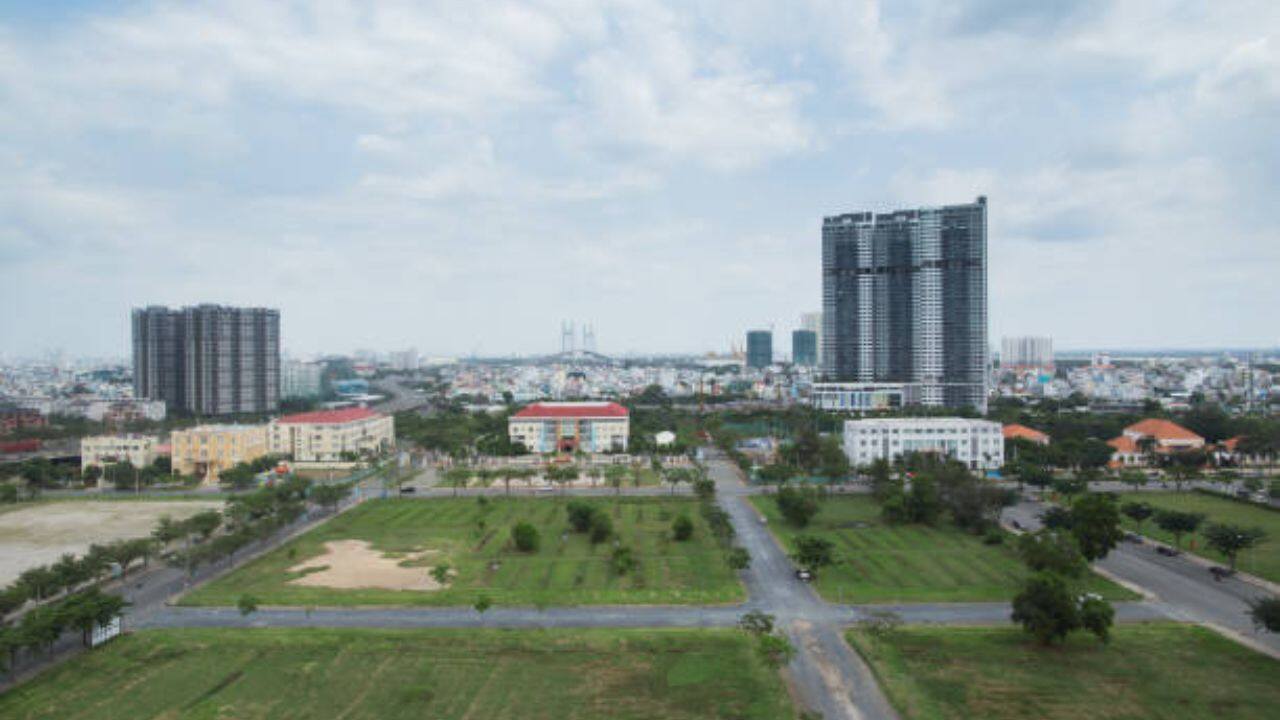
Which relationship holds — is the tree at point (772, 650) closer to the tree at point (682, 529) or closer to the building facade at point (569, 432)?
the tree at point (682, 529)

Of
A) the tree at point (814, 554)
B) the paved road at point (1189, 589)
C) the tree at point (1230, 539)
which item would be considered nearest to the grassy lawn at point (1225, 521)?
the tree at point (1230, 539)

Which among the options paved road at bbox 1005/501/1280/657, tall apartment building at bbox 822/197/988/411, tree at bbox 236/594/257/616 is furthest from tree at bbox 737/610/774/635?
tall apartment building at bbox 822/197/988/411

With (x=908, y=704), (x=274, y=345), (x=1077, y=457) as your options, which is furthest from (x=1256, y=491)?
(x=274, y=345)

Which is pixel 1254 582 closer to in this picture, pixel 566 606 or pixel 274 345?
pixel 566 606

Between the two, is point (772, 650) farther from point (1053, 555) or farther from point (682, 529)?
point (682, 529)

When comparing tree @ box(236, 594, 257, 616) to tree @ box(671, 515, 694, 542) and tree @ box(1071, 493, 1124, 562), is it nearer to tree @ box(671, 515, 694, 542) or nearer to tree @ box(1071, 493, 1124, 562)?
tree @ box(671, 515, 694, 542)

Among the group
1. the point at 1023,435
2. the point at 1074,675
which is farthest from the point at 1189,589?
the point at 1023,435

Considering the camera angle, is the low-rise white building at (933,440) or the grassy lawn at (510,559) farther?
the low-rise white building at (933,440)
